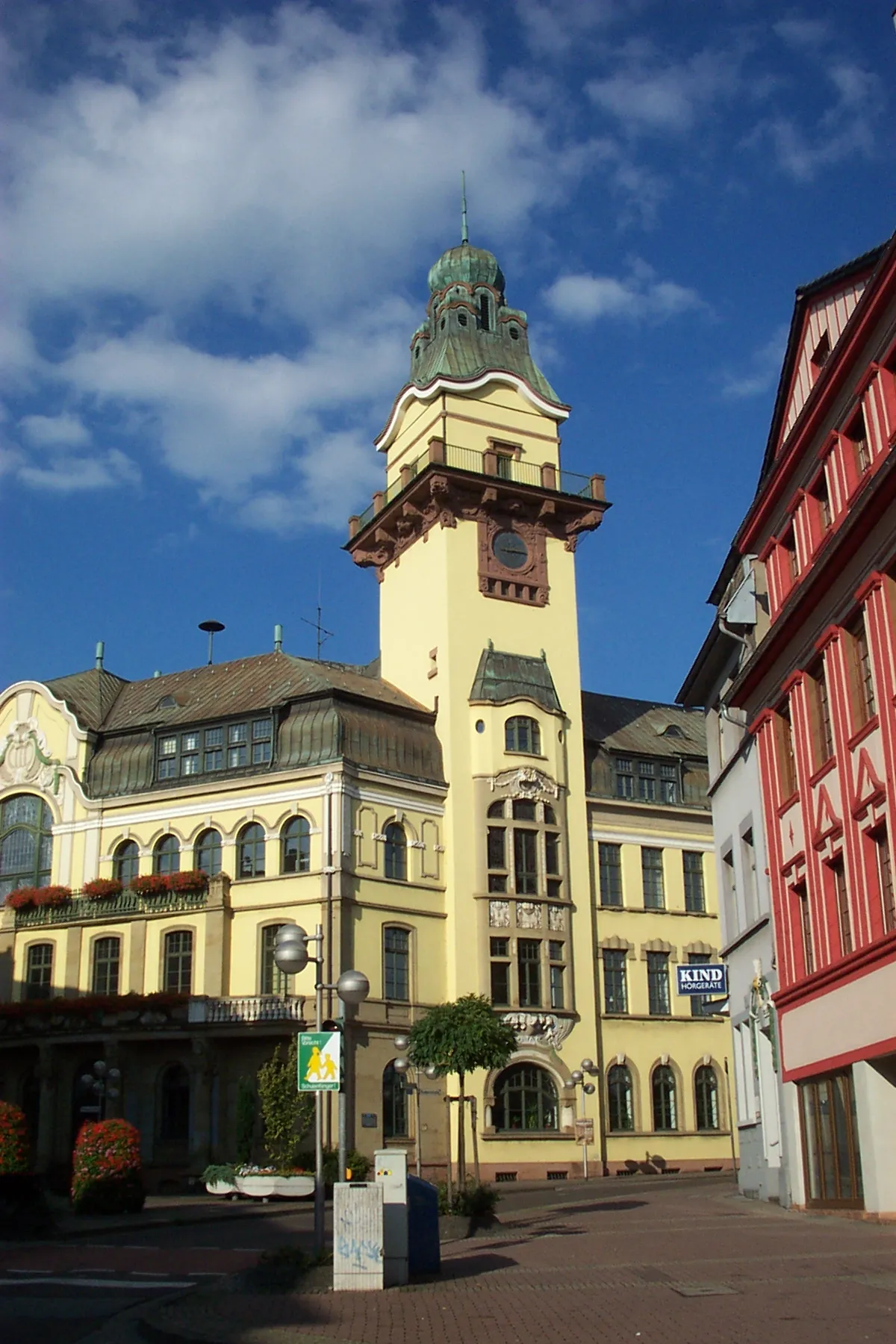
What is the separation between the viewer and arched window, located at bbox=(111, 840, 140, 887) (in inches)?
1986

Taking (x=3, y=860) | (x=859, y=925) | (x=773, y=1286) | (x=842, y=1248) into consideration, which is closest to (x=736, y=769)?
(x=859, y=925)

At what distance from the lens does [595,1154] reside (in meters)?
49.3

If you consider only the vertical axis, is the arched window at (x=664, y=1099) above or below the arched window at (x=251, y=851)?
below

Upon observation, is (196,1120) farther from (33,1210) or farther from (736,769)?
(736,769)

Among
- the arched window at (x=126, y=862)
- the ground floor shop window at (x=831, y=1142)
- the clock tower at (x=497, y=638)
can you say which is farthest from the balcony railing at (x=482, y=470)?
the ground floor shop window at (x=831, y=1142)

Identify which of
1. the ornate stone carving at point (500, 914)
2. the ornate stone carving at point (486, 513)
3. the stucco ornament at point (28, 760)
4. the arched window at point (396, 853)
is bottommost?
the ornate stone carving at point (500, 914)

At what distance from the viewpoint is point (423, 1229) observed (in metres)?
17.0

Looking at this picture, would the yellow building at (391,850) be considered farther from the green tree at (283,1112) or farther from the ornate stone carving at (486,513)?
the green tree at (283,1112)

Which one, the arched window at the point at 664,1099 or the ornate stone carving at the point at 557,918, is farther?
the arched window at the point at 664,1099

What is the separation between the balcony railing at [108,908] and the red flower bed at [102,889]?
127mm

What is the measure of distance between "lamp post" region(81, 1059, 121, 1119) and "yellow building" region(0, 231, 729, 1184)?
1.51 feet

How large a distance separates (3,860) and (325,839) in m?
13.5

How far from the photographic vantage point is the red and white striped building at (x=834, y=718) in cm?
2142

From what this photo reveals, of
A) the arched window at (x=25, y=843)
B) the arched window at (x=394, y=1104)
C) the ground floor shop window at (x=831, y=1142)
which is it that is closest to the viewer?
the ground floor shop window at (x=831, y=1142)
